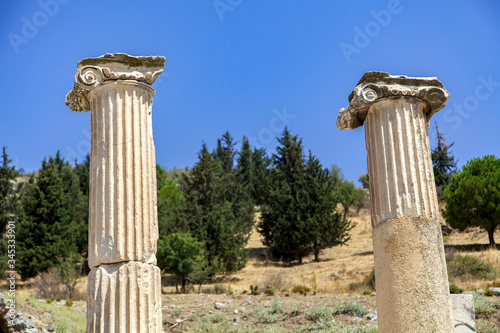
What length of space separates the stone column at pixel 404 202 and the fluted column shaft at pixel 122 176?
283 cm

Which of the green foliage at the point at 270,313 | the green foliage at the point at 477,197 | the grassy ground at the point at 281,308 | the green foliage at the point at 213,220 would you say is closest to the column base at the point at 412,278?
the grassy ground at the point at 281,308

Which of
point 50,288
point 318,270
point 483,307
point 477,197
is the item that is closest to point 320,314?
point 483,307

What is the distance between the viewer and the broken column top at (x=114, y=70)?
6438 mm

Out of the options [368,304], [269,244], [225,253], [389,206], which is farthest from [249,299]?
[269,244]

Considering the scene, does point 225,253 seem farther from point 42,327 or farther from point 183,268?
point 42,327

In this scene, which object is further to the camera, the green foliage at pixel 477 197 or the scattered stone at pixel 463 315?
the green foliage at pixel 477 197

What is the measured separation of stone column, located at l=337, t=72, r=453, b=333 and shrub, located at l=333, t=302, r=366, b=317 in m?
9.67

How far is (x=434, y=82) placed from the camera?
23.8 feet

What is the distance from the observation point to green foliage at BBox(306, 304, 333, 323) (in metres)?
15.6

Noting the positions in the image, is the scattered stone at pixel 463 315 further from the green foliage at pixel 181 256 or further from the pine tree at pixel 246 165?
the pine tree at pixel 246 165

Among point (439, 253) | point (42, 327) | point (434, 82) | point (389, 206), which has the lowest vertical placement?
point (42, 327)

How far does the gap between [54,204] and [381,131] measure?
26.7 metres

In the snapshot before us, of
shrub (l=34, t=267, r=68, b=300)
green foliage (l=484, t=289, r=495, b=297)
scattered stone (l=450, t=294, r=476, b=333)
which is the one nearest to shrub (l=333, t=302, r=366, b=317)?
green foliage (l=484, t=289, r=495, b=297)

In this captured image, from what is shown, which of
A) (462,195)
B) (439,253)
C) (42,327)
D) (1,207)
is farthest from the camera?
(1,207)
